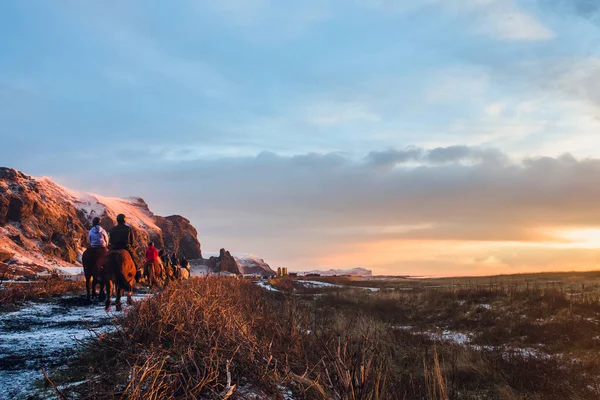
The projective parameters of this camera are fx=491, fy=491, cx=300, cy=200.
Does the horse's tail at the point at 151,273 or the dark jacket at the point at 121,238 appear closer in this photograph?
the dark jacket at the point at 121,238

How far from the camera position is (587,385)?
8.66m

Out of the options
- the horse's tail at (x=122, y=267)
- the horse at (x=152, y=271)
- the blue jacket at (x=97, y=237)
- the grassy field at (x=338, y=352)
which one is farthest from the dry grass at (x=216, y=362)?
the horse at (x=152, y=271)

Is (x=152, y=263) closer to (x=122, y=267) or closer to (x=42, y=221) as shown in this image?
(x=122, y=267)

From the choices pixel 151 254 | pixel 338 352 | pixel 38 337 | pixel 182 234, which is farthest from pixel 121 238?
pixel 182 234

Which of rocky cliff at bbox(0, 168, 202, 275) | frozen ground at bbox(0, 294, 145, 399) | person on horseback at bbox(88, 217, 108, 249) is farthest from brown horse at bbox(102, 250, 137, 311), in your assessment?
rocky cliff at bbox(0, 168, 202, 275)

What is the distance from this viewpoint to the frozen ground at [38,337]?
17.5 ft

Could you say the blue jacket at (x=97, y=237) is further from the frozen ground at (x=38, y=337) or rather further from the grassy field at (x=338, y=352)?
the grassy field at (x=338, y=352)

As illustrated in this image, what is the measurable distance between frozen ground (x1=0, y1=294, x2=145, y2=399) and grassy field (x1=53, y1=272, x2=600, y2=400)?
0.46 m

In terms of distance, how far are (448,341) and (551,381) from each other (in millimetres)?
4577

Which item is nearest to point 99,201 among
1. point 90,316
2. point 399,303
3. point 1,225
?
point 1,225

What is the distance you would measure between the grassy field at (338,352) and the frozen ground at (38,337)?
0.46 metres

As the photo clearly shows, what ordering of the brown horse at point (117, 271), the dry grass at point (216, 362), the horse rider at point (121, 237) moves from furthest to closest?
1. the horse rider at point (121, 237)
2. the brown horse at point (117, 271)
3. the dry grass at point (216, 362)

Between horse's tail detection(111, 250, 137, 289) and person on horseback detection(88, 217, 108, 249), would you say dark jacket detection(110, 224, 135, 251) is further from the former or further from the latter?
horse's tail detection(111, 250, 137, 289)

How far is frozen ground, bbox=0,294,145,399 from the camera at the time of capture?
17.5 ft
